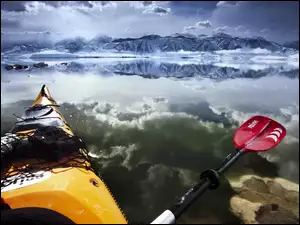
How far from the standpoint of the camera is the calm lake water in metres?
3.68

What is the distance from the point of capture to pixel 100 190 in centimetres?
227

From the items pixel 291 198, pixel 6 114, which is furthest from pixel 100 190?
pixel 6 114

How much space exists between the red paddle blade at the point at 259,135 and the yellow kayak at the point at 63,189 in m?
1.36

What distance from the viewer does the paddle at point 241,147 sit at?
5.18 feet

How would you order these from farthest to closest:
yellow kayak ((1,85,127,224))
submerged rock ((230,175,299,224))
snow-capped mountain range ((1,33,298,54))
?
snow-capped mountain range ((1,33,298,54))
submerged rock ((230,175,299,224))
yellow kayak ((1,85,127,224))

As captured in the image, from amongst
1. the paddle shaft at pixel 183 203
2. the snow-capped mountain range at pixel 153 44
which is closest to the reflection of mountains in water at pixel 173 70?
the snow-capped mountain range at pixel 153 44

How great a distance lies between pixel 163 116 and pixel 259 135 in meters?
3.21

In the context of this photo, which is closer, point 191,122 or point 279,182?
point 279,182

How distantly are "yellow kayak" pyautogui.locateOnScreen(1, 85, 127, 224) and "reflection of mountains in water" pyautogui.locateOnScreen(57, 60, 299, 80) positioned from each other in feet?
18.9

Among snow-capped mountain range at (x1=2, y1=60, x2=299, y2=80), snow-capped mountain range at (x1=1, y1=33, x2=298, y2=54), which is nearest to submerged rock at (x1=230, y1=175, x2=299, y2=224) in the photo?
snow-capped mountain range at (x1=1, y1=33, x2=298, y2=54)

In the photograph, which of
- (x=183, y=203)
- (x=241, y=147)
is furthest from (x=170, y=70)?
(x=183, y=203)

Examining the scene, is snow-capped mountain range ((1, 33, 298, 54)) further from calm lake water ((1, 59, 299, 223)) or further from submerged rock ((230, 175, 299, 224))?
submerged rock ((230, 175, 299, 224))

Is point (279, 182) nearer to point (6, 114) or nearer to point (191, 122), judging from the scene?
point (191, 122)

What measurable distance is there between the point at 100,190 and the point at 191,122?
381 centimetres
